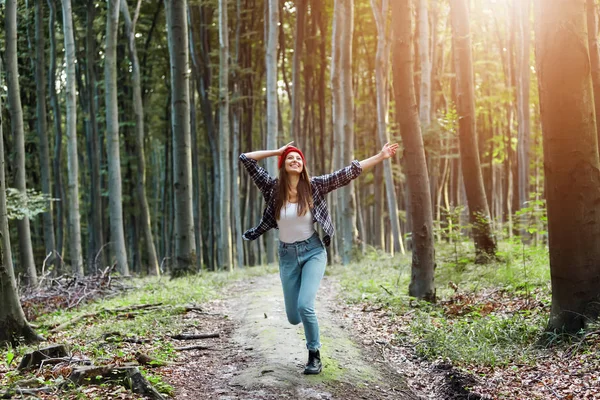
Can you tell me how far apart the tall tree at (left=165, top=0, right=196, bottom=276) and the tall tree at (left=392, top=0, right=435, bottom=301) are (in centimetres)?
714

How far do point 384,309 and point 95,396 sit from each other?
5.80m

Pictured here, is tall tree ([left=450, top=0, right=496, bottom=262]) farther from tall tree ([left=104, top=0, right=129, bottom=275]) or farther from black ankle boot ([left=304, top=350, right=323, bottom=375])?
tall tree ([left=104, top=0, right=129, bottom=275])

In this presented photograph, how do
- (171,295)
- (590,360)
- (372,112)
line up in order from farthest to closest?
(372,112) < (171,295) < (590,360)


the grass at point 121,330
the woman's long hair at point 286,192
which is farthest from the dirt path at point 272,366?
the woman's long hair at point 286,192

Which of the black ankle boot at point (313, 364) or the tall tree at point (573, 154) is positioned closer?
the black ankle boot at point (313, 364)

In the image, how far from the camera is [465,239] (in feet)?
49.7

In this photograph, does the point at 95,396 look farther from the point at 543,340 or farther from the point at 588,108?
the point at 588,108

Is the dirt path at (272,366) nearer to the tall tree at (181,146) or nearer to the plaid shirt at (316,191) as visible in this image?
the plaid shirt at (316,191)

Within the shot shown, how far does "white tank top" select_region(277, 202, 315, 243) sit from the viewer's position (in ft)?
20.3

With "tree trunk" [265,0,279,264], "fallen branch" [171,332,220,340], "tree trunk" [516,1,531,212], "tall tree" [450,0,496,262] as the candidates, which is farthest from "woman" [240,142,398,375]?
"tree trunk" [516,1,531,212]

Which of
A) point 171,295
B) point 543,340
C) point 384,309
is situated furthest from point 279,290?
point 543,340

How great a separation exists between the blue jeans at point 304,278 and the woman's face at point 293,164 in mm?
665

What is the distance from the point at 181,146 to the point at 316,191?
10.1 metres

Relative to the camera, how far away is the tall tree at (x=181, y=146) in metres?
15.8
